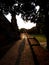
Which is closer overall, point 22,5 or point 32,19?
point 22,5

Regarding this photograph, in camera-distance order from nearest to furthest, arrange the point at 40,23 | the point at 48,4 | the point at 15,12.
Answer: the point at 48,4
the point at 15,12
the point at 40,23

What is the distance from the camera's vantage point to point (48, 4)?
11.7 m

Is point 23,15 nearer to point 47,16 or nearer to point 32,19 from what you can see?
point 32,19

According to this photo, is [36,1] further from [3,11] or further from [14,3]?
[3,11]

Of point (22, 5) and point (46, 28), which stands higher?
point (22, 5)

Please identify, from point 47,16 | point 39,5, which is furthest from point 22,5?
point 47,16

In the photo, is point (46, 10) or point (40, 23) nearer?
point (46, 10)

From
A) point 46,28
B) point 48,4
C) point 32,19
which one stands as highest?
point 48,4

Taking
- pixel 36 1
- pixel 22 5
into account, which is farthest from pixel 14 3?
pixel 36 1

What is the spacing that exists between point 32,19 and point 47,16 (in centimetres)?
145

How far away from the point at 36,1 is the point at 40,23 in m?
2.29

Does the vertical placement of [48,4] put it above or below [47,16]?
above

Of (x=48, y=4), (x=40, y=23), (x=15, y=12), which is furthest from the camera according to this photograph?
(x=40, y=23)

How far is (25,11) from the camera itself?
12.4 meters
